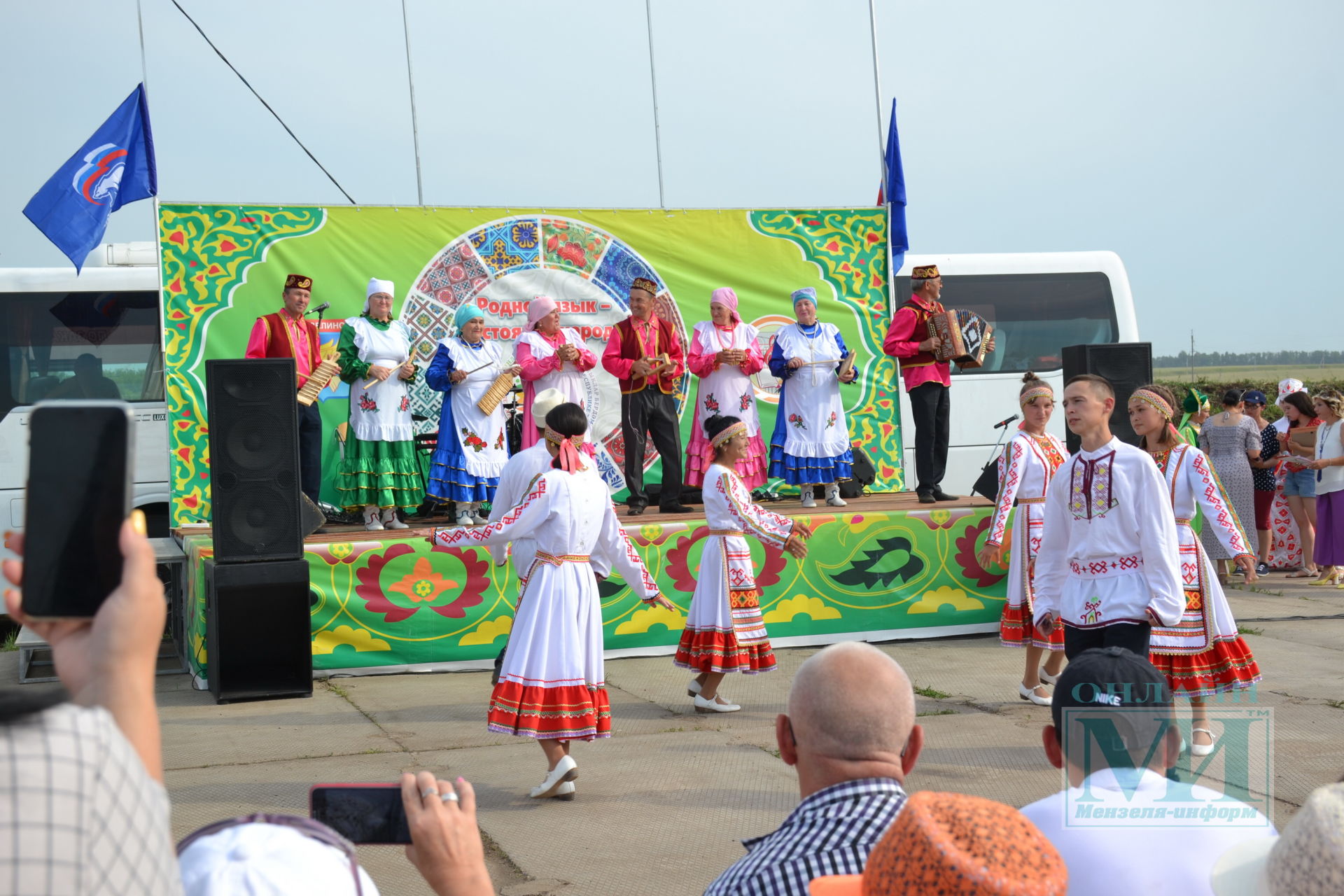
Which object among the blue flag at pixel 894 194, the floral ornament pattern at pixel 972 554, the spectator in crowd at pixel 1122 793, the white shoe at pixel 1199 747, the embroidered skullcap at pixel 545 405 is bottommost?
the white shoe at pixel 1199 747

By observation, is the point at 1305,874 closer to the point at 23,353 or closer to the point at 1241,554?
the point at 1241,554

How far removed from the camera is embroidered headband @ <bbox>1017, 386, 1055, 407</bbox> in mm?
6262

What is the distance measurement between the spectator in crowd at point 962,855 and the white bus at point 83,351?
9689mm

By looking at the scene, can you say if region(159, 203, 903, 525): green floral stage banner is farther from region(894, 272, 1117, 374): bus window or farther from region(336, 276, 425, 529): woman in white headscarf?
region(894, 272, 1117, 374): bus window

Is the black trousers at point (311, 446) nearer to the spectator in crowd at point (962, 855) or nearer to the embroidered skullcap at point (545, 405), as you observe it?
the embroidered skullcap at point (545, 405)

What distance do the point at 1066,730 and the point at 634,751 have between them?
3529mm

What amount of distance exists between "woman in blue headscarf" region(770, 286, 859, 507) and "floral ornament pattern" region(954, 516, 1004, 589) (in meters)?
1.48

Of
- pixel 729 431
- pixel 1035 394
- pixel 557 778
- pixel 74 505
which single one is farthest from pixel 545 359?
pixel 74 505

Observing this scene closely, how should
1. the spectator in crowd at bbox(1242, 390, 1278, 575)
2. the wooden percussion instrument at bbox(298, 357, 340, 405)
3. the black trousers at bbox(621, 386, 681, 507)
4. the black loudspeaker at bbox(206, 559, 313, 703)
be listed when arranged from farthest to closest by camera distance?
the spectator in crowd at bbox(1242, 390, 1278, 575) → the black trousers at bbox(621, 386, 681, 507) → the wooden percussion instrument at bbox(298, 357, 340, 405) → the black loudspeaker at bbox(206, 559, 313, 703)

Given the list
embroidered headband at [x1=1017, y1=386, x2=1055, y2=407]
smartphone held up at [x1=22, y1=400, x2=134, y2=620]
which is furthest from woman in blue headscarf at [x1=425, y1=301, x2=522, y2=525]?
smartphone held up at [x1=22, y1=400, x2=134, y2=620]

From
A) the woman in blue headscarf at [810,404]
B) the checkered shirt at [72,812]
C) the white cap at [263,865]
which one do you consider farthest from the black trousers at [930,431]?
the checkered shirt at [72,812]

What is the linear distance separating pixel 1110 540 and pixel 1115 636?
36 cm

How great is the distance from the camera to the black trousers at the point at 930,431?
902 cm

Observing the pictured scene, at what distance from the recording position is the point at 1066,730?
2191 millimetres
